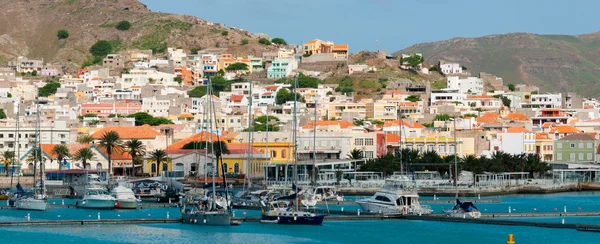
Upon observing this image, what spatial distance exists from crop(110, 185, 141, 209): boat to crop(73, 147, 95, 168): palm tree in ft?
82.4

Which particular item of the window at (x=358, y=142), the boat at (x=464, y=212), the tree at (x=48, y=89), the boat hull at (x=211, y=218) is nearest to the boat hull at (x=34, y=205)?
the boat hull at (x=211, y=218)

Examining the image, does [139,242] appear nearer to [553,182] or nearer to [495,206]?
[495,206]

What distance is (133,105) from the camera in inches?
6309

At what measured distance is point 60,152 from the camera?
106 meters

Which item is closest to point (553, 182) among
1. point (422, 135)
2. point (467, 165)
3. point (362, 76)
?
point (467, 165)

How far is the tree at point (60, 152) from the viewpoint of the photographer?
10556 cm

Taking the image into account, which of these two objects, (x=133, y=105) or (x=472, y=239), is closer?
(x=472, y=239)

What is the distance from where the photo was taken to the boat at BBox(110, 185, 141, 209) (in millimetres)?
77812

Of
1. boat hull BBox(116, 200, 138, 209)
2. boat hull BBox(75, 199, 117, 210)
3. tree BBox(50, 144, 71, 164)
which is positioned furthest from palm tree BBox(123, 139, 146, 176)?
boat hull BBox(75, 199, 117, 210)

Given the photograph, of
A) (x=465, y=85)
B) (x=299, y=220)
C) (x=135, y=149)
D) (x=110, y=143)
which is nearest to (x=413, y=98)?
(x=465, y=85)

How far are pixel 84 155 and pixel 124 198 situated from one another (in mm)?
26436

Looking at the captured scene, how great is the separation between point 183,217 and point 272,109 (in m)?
89.5

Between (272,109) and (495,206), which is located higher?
(272,109)

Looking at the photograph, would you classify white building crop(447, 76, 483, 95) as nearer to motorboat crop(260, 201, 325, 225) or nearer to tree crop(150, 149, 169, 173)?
tree crop(150, 149, 169, 173)
